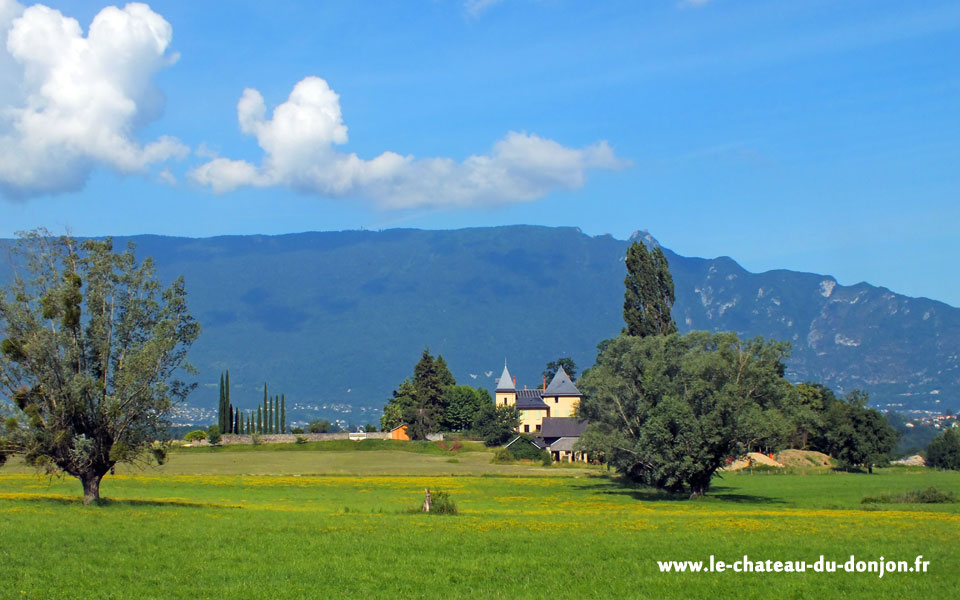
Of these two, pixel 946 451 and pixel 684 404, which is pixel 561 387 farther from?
pixel 684 404

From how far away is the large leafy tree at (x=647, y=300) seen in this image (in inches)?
3450

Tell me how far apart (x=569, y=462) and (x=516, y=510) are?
211ft

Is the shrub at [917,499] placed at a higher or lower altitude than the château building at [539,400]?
lower

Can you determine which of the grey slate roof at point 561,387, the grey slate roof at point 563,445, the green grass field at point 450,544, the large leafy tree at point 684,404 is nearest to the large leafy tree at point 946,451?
the grey slate roof at point 563,445

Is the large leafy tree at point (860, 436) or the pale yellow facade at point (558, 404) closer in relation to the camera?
the large leafy tree at point (860, 436)

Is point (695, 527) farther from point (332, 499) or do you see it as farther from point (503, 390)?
point (503, 390)

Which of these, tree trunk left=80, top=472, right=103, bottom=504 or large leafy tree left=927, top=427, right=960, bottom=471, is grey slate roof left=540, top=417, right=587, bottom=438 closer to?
large leafy tree left=927, top=427, right=960, bottom=471

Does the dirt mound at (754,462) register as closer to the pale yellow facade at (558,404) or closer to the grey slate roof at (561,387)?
the grey slate roof at (561,387)

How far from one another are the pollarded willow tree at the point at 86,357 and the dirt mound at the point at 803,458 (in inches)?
3054

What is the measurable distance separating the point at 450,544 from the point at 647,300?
62330mm

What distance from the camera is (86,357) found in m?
41.0

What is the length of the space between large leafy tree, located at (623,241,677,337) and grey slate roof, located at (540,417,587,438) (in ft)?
170

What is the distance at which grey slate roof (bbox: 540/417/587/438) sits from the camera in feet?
458

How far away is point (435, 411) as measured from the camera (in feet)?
476
